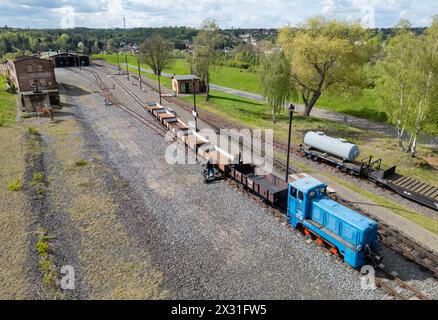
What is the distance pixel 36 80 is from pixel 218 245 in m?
50.0

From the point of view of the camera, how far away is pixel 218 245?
16625 millimetres

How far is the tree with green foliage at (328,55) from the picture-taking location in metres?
37.5

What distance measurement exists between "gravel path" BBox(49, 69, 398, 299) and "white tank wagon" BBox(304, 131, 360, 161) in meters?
10.3

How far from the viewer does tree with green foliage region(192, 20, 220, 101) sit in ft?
170

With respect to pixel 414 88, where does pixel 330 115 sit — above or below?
below

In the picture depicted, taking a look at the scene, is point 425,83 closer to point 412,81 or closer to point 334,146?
point 412,81

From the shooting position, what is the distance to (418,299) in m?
13.1

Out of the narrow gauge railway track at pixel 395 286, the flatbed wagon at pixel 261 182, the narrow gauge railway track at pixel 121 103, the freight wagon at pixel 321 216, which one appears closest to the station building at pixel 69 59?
the narrow gauge railway track at pixel 121 103

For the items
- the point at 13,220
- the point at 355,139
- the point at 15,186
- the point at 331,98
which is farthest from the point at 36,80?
the point at 355,139

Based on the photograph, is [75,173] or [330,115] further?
[330,115]

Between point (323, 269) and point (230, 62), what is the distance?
368ft

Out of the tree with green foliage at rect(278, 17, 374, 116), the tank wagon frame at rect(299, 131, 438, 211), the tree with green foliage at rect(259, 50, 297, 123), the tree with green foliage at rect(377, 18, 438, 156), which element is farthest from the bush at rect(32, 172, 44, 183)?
the tree with green foliage at rect(377, 18, 438, 156)
